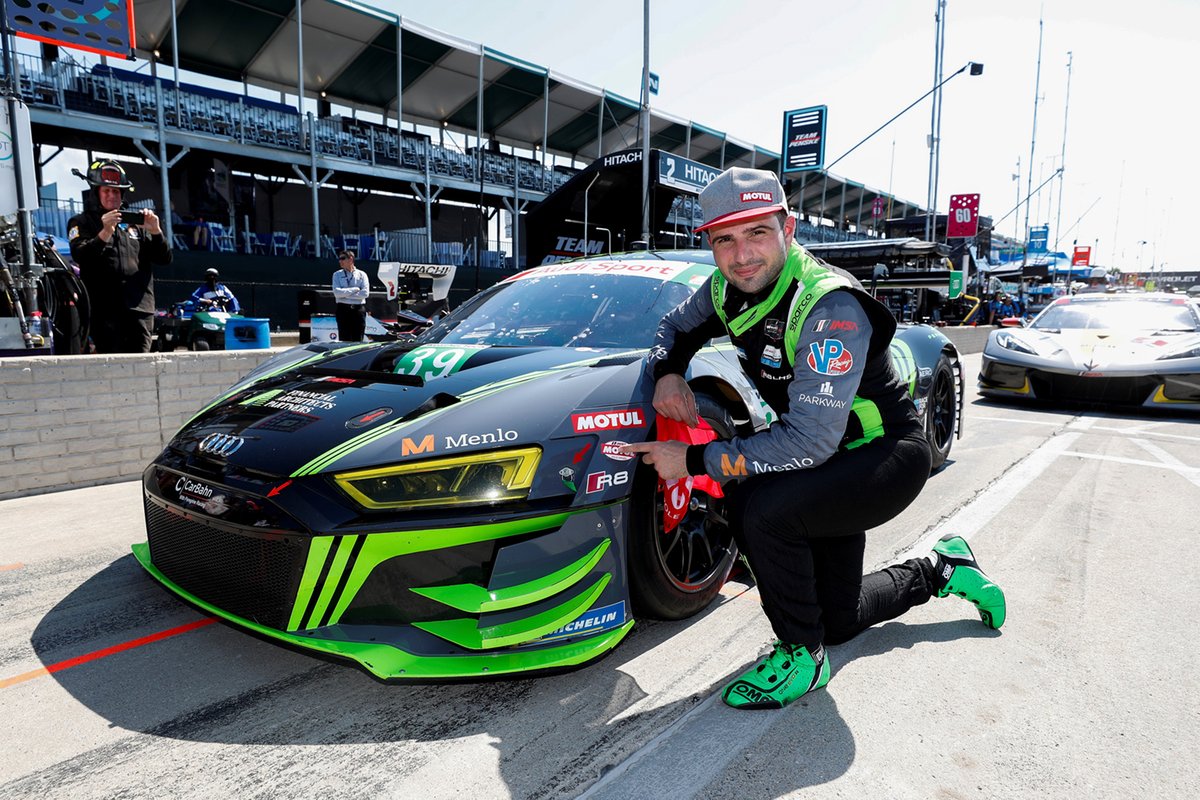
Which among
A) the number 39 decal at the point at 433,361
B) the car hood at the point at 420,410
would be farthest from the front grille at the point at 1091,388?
the number 39 decal at the point at 433,361

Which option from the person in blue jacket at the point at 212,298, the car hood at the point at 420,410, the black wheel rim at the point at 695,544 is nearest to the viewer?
the car hood at the point at 420,410

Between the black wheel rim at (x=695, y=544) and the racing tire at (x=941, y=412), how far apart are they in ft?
8.18

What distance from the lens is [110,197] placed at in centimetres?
500

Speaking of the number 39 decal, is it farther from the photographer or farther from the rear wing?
the rear wing

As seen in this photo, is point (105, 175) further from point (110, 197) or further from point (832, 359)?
point (832, 359)

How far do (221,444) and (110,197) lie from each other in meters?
3.96

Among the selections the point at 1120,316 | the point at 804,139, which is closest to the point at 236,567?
the point at 1120,316

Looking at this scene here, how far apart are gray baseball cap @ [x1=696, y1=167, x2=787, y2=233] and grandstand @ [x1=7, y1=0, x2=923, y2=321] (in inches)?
426

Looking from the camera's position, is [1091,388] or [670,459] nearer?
[670,459]

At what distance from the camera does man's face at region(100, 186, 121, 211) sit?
4.97 m

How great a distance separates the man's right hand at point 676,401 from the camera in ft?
7.29

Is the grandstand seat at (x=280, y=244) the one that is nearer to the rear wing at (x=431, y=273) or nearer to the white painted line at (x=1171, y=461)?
the rear wing at (x=431, y=273)

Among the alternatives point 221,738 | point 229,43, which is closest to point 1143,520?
point 221,738

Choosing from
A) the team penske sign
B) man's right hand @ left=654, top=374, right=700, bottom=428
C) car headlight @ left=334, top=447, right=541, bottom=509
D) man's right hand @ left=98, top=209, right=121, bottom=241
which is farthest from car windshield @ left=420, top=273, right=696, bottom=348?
the team penske sign
